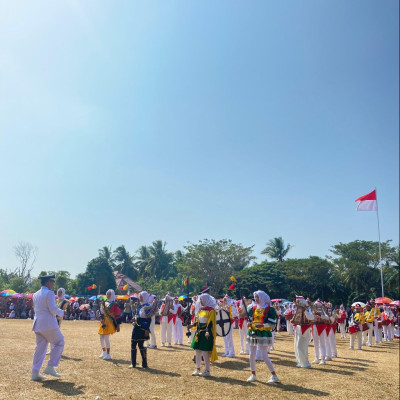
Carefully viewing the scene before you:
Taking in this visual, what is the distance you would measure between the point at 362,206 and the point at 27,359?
24292 mm

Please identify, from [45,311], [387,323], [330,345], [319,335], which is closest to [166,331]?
[330,345]

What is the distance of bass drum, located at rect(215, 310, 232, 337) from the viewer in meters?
11.4

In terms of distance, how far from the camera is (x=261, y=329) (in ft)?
28.7

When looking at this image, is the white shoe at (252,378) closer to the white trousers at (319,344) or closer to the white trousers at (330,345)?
the white trousers at (319,344)

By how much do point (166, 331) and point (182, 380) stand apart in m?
7.87

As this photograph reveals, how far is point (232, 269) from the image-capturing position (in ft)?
168

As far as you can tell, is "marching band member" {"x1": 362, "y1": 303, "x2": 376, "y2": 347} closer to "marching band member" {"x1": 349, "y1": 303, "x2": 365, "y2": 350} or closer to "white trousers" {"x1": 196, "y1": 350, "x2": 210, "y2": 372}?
"marching band member" {"x1": 349, "y1": 303, "x2": 365, "y2": 350}

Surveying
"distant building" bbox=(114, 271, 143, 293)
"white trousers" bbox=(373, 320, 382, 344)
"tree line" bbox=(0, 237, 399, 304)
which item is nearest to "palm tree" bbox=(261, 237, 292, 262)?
"tree line" bbox=(0, 237, 399, 304)

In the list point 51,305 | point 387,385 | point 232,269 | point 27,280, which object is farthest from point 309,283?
point 27,280

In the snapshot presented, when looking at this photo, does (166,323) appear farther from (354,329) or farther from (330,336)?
(354,329)

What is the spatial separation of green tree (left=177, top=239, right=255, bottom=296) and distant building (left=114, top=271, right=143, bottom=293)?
46.0ft

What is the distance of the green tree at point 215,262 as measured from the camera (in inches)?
1983

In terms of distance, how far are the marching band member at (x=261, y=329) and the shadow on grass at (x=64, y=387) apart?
3728 millimetres

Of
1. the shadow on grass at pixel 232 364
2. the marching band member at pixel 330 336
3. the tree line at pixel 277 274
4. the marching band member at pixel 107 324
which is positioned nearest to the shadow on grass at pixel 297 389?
the shadow on grass at pixel 232 364
